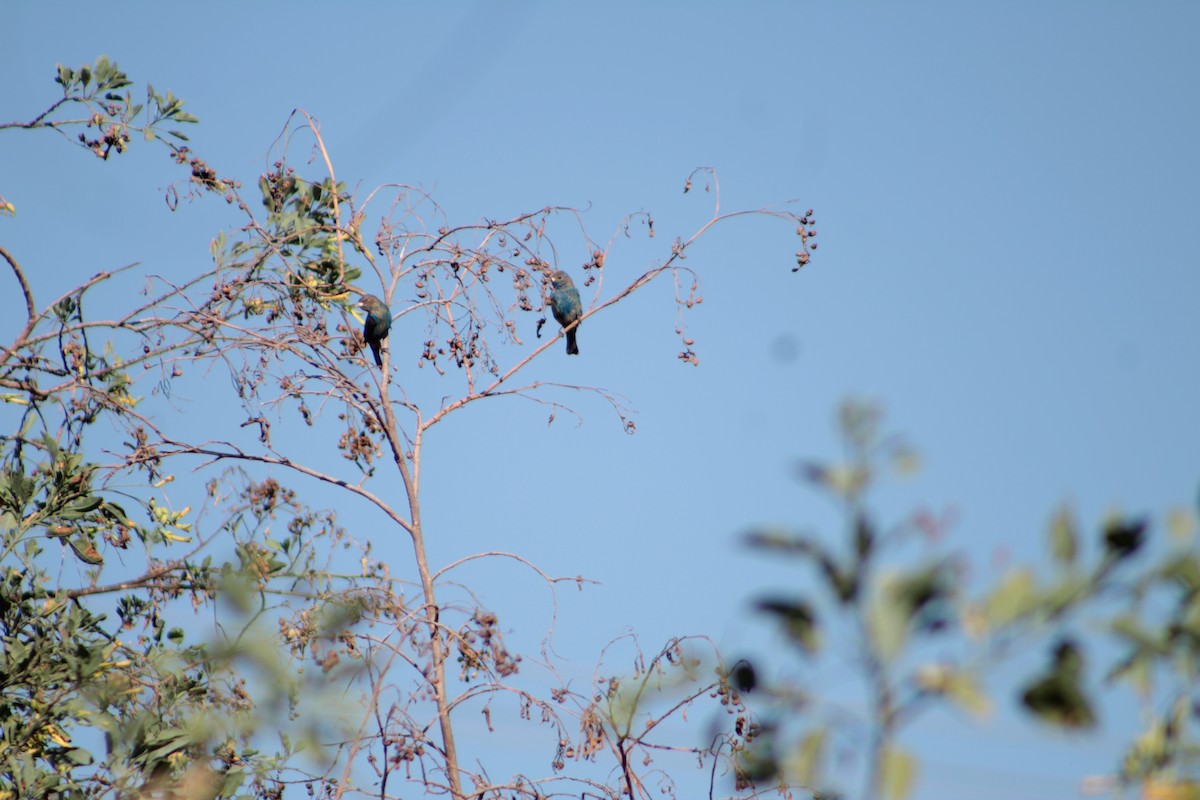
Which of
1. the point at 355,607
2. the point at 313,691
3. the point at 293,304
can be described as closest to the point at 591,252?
the point at 293,304

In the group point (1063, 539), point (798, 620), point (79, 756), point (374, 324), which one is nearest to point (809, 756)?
point (798, 620)

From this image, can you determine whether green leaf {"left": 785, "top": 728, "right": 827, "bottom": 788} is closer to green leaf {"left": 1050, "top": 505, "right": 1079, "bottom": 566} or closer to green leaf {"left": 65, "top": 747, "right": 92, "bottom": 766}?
green leaf {"left": 1050, "top": 505, "right": 1079, "bottom": 566}

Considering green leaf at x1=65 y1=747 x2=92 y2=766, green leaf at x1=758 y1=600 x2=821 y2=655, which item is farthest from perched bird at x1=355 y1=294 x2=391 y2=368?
green leaf at x1=758 y1=600 x2=821 y2=655

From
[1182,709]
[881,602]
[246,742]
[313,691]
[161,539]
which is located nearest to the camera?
[881,602]

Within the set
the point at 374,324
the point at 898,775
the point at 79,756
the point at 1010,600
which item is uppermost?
the point at 374,324

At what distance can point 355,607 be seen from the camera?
3848 mm

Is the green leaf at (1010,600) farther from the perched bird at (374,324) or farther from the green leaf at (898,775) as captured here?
the perched bird at (374,324)

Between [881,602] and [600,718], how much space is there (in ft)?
8.88

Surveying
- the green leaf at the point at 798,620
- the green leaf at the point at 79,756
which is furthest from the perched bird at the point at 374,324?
the green leaf at the point at 798,620

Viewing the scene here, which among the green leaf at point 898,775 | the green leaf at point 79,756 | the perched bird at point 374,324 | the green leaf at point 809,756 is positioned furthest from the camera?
the perched bird at point 374,324

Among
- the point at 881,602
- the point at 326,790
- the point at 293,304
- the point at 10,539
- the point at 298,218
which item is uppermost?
the point at 298,218

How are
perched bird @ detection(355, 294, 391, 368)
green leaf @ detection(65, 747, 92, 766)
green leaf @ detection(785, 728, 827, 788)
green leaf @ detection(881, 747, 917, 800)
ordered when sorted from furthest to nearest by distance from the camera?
1. perched bird @ detection(355, 294, 391, 368)
2. green leaf @ detection(65, 747, 92, 766)
3. green leaf @ detection(785, 728, 827, 788)
4. green leaf @ detection(881, 747, 917, 800)

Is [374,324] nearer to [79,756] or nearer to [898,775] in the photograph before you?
[79,756]

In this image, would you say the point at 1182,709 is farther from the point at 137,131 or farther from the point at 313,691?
the point at 137,131
